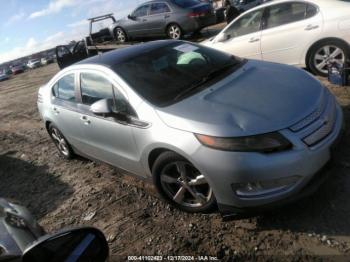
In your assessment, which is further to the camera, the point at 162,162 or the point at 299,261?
the point at 162,162

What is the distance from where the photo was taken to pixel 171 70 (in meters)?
4.33

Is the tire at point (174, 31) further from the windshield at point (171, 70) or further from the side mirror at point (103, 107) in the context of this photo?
the side mirror at point (103, 107)

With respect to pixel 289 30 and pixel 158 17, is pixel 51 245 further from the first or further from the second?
pixel 158 17

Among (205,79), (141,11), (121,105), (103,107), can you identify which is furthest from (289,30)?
(141,11)

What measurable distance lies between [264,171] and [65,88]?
3.28 m

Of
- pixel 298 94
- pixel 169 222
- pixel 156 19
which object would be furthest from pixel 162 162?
pixel 156 19

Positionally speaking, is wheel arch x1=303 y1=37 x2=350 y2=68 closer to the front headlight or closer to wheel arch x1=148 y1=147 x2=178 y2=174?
the front headlight

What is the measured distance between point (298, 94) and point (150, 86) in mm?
1500

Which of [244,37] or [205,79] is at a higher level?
[205,79]

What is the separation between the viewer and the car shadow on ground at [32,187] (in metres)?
5.08

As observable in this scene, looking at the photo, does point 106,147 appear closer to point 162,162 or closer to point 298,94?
point 162,162

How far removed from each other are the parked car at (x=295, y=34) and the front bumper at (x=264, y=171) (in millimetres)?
3736

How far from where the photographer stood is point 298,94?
3611 mm

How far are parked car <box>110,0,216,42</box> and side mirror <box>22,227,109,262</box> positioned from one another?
38.4 ft
